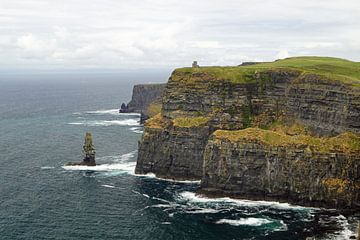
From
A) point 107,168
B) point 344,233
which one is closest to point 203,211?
point 344,233

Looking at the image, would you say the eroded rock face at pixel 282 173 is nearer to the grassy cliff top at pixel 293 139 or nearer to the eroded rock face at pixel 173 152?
the grassy cliff top at pixel 293 139

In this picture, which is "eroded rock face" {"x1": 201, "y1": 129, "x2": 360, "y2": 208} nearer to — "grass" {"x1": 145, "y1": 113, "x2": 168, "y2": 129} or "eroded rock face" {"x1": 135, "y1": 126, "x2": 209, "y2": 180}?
"eroded rock face" {"x1": 135, "y1": 126, "x2": 209, "y2": 180}

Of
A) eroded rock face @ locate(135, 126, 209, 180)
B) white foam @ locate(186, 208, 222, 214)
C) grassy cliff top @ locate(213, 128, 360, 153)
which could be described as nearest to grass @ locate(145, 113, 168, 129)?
eroded rock face @ locate(135, 126, 209, 180)

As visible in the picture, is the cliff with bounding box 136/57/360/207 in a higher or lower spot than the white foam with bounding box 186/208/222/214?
higher

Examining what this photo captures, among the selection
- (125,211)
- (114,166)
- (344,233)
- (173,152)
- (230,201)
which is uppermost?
(173,152)

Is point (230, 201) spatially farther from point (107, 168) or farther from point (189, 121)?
point (107, 168)
